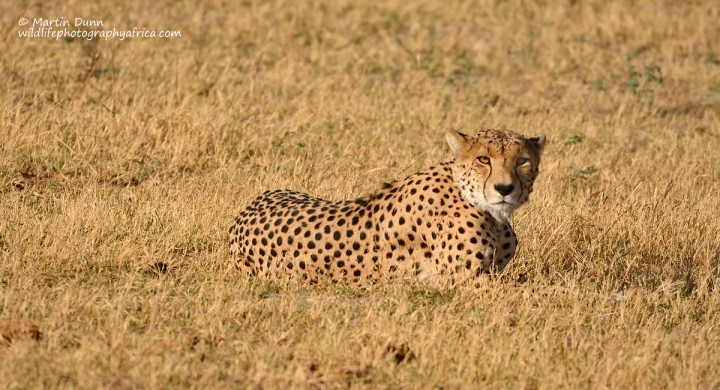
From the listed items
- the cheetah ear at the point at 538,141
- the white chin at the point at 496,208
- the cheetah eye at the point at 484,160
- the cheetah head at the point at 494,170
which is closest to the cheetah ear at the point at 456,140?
the cheetah head at the point at 494,170

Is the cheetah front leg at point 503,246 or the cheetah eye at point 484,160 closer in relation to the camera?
the cheetah eye at point 484,160

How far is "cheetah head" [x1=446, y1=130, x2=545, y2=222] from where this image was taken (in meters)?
5.64

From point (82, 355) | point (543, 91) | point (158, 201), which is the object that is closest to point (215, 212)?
point (158, 201)

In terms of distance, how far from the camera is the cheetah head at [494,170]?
564 cm

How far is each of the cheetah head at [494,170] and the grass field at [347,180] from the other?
41cm

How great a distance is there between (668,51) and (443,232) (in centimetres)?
748

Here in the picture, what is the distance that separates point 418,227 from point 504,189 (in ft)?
1.70

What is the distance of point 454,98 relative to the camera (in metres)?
10.9

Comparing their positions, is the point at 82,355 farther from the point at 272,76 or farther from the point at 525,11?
the point at 525,11

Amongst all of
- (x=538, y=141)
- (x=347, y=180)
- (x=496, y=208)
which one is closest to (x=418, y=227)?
(x=496, y=208)

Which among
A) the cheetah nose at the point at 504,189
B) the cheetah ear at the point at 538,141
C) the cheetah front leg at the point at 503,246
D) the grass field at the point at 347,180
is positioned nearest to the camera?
the grass field at the point at 347,180

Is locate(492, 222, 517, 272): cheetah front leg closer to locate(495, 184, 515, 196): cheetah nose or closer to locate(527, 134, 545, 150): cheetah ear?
locate(495, 184, 515, 196): cheetah nose

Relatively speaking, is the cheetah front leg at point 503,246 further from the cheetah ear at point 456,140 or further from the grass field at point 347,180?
the cheetah ear at point 456,140

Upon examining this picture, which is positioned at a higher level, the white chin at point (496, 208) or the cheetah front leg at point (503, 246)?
the white chin at point (496, 208)
